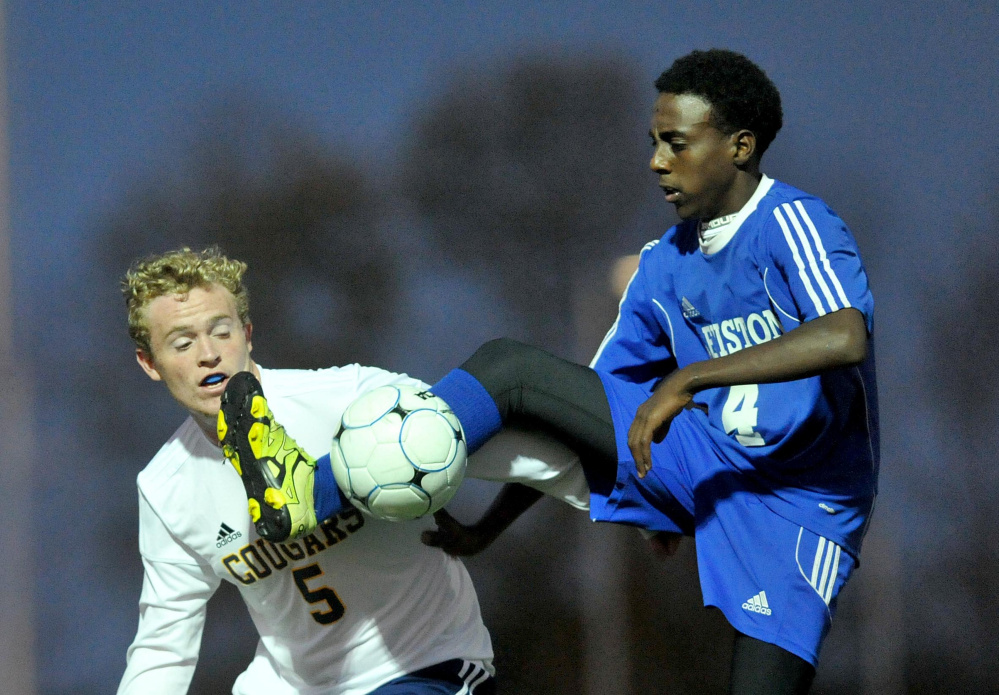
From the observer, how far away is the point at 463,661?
6.33ft

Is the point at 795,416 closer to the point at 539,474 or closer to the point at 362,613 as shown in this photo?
the point at 539,474

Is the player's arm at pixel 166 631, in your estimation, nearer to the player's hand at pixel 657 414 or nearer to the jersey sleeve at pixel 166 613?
the jersey sleeve at pixel 166 613

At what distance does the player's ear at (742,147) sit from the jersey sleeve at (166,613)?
117 centimetres

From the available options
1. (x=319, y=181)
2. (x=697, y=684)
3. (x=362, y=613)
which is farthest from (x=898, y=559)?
(x=319, y=181)

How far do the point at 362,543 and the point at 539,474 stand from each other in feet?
1.12

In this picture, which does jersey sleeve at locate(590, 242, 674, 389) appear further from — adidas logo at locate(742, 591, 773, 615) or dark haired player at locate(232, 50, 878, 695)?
adidas logo at locate(742, 591, 773, 615)

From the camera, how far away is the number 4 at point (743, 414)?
5.82 feet

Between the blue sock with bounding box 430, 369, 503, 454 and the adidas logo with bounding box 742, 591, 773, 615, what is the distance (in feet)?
1.60

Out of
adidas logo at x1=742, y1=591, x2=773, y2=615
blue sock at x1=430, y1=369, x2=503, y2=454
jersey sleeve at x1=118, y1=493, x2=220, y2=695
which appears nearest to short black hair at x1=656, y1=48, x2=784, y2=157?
blue sock at x1=430, y1=369, x2=503, y2=454

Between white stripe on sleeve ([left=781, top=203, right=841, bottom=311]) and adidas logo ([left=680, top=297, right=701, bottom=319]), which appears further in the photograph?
adidas logo ([left=680, top=297, right=701, bottom=319])

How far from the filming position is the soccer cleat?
5.10 feet

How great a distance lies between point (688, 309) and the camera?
188 cm

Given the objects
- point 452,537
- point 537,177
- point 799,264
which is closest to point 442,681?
point 452,537

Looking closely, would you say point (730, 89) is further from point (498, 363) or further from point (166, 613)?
point (166, 613)
